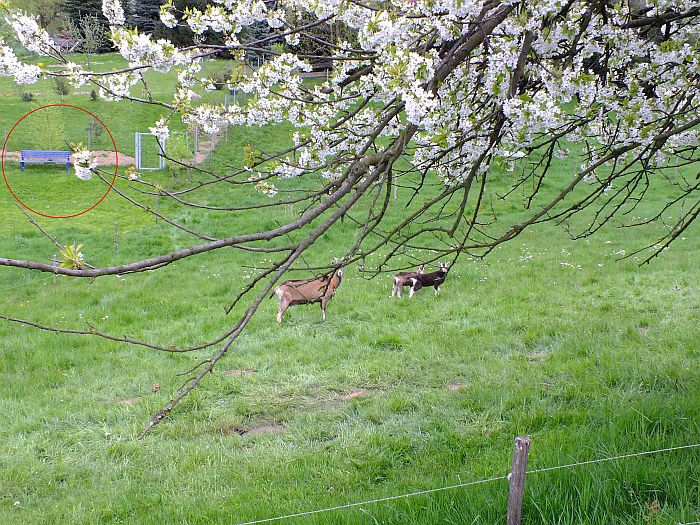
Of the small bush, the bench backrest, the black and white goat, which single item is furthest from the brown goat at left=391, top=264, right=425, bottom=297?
the small bush

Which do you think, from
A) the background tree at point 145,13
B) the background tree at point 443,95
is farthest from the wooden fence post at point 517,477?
the background tree at point 145,13

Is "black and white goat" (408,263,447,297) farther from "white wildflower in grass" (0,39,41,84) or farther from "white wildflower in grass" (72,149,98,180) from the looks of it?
"white wildflower in grass" (72,149,98,180)

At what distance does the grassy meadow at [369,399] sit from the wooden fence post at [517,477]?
2.06ft

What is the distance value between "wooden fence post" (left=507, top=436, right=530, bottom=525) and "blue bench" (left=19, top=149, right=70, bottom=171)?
23.8 meters

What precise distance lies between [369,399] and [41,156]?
70.6 ft

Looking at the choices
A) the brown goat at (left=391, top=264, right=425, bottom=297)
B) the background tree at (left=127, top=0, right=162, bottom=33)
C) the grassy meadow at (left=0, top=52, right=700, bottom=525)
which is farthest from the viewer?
the background tree at (left=127, top=0, right=162, bottom=33)

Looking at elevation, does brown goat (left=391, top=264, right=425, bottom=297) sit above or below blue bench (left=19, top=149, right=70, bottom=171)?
below

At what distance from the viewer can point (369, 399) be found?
21.4ft

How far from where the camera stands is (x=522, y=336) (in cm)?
812

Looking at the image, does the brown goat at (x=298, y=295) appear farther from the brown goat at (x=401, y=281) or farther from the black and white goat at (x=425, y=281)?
the black and white goat at (x=425, y=281)

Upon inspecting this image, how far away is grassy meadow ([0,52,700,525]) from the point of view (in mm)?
4176

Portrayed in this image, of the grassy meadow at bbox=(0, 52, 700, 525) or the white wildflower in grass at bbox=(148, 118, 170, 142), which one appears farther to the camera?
the white wildflower in grass at bbox=(148, 118, 170, 142)

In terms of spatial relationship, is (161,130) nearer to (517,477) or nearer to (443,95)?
(443,95)

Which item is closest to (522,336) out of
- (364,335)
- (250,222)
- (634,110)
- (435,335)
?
(435,335)
